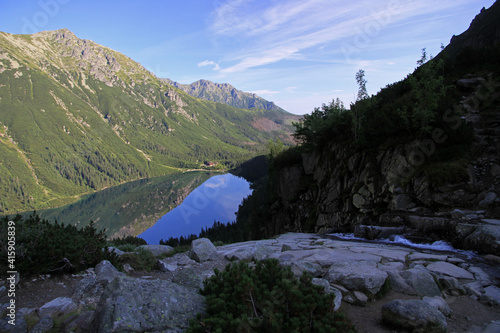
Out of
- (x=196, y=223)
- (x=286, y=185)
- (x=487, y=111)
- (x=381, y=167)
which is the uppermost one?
(x=487, y=111)

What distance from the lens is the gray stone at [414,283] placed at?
19.5 feet

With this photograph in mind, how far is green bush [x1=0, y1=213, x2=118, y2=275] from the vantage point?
6.64 meters

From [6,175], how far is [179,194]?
129 meters

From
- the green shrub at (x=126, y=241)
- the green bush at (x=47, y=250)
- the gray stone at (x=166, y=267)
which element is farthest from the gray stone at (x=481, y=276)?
the green shrub at (x=126, y=241)

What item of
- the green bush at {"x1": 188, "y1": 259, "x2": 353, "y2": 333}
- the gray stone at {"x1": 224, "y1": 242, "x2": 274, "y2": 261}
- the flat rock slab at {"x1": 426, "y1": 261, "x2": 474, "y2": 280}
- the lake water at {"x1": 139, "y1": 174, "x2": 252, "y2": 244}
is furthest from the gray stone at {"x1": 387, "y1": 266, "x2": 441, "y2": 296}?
the lake water at {"x1": 139, "y1": 174, "x2": 252, "y2": 244}

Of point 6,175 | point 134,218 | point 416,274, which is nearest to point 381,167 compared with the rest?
point 416,274

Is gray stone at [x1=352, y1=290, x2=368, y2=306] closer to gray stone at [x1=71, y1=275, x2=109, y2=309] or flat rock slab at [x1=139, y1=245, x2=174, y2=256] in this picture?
gray stone at [x1=71, y1=275, x2=109, y2=309]

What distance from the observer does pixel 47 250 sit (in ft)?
22.9

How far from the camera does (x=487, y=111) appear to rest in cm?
1673

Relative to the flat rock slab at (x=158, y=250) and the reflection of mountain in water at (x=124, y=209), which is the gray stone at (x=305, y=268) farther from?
the reflection of mountain in water at (x=124, y=209)

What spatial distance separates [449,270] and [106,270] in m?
10.0

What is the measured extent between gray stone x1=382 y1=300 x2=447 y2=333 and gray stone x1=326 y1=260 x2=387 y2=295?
117 cm

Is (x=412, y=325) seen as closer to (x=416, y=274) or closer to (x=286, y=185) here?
(x=416, y=274)

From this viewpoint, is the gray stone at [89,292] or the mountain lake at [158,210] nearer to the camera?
the gray stone at [89,292]
